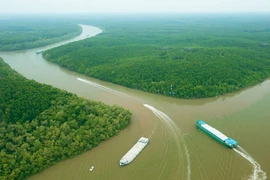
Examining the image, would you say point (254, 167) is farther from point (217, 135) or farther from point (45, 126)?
point (45, 126)

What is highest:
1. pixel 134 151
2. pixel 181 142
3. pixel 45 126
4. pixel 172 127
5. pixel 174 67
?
pixel 174 67

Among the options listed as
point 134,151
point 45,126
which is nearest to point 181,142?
point 134,151

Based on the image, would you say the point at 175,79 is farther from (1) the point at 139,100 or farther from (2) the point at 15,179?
(2) the point at 15,179

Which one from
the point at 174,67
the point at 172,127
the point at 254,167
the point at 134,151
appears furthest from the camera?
the point at 174,67

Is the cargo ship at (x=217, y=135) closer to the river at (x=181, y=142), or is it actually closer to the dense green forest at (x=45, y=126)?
the river at (x=181, y=142)

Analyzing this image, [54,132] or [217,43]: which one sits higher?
[217,43]

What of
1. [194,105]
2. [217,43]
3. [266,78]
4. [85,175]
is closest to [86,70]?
[194,105]

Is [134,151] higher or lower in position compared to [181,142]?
lower

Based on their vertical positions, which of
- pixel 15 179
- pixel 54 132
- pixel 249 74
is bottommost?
pixel 15 179
